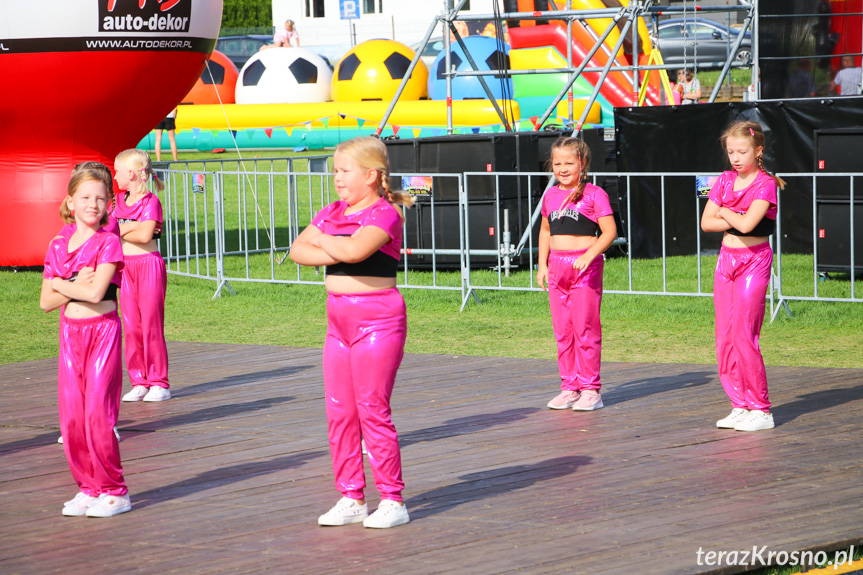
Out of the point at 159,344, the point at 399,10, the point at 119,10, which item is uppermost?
the point at 399,10

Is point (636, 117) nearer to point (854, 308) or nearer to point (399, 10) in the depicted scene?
point (854, 308)

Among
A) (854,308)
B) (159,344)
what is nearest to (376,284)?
(159,344)

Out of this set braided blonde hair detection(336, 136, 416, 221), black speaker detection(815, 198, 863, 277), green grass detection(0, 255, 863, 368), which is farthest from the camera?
black speaker detection(815, 198, 863, 277)

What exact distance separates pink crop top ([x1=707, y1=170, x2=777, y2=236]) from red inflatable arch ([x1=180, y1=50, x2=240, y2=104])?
28.8 meters

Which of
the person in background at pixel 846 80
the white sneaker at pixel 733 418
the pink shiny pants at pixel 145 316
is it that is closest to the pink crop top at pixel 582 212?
the white sneaker at pixel 733 418

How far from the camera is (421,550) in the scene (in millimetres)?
4637

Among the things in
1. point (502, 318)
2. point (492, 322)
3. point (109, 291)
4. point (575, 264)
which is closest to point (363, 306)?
point (109, 291)

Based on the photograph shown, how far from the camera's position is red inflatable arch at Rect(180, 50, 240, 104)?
3426cm

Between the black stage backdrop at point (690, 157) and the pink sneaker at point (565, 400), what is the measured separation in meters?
7.33

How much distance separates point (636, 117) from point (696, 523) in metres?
10.6

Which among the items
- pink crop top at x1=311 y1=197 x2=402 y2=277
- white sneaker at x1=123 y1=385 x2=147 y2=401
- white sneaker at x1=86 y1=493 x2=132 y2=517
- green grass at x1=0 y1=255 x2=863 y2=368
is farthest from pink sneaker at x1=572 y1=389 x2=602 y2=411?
white sneaker at x1=86 y1=493 x2=132 y2=517

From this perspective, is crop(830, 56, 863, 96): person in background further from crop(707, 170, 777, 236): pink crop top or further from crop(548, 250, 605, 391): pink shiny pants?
crop(707, 170, 777, 236): pink crop top

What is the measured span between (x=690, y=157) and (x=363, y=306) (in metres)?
10.8

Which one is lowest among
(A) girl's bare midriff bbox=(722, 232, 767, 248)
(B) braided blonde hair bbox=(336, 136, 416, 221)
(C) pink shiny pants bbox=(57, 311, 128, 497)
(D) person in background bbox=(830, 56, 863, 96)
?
(C) pink shiny pants bbox=(57, 311, 128, 497)
